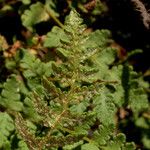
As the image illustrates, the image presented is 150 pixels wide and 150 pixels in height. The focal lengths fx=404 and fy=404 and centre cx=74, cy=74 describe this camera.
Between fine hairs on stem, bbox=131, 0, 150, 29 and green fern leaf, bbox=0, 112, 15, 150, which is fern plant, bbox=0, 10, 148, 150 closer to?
green fern leaf, bbox=0, 112, 15, 150

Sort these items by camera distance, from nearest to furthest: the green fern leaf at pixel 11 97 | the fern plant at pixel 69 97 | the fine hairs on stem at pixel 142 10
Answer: the fern plant at pixel 69 97 < the fine hairs on stem at pixel 142 10 < the green fern leaf at pixel 11 97

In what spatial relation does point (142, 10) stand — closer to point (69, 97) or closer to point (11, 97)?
point (69, 97)

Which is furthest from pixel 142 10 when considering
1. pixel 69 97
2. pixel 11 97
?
pixel 11 97

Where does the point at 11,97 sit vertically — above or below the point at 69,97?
below

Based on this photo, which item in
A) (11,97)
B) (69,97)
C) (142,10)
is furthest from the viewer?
(11,97)

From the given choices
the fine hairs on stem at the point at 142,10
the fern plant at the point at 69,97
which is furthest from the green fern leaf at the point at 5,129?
the fine hairs on stem at the point at 142,10

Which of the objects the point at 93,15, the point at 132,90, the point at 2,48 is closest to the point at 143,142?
the point at 132,90

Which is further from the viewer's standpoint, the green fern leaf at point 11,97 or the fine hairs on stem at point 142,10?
the green fern leaf at point 11,97

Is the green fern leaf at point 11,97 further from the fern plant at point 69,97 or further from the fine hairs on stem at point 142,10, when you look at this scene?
the fine hairs on stem at point 142,10

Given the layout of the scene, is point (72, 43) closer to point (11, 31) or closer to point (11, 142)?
point (11, 142)
